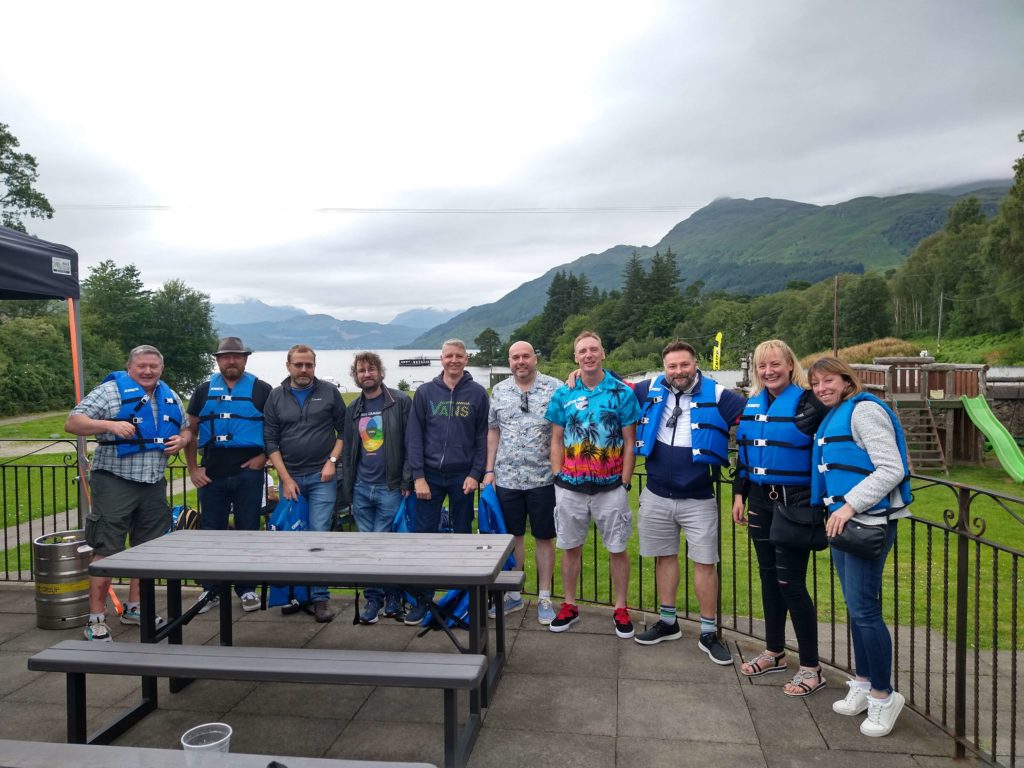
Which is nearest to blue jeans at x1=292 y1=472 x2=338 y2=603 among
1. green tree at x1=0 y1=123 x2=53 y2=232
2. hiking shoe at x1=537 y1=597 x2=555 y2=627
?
hiking shoe at x1=537 y1=597 x2=555 y2=627

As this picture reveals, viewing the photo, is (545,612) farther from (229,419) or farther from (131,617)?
(131,617)

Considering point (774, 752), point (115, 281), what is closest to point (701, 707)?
point (774, 752)

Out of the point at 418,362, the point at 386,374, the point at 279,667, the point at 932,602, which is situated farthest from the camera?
the point at 418,362

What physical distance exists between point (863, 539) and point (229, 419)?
4.20m

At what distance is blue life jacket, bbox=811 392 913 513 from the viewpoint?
3.24 metres

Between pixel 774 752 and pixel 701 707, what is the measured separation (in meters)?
0.48

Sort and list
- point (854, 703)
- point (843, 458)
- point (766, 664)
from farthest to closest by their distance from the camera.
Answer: point (766, 664) → point (854, 703) → point (843, 458)

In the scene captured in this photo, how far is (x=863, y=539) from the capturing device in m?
3.20

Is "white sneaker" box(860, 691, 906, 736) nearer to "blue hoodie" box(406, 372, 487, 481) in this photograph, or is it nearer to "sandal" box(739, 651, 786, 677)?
"sandal" box(739, 651, 786, 677)

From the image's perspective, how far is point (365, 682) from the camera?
2.85 meters

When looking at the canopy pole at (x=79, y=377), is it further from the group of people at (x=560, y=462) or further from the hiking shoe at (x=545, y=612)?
the hiking shoe at (x=545, y=612)

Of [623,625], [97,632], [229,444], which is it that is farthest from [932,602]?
[97,632]

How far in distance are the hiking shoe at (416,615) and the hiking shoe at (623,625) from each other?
1.33 m

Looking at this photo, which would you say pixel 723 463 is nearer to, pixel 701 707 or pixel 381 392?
pixel 701 707
